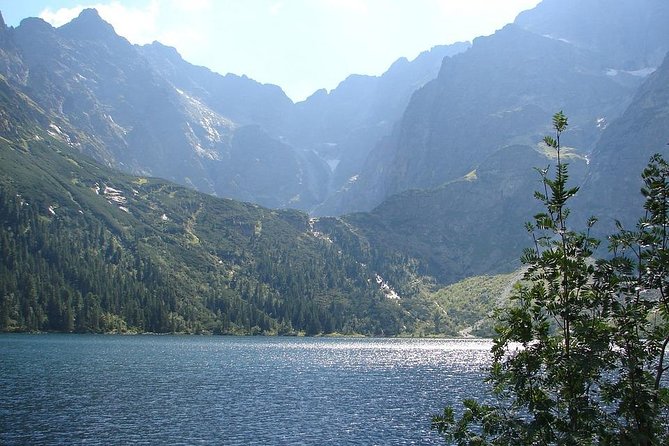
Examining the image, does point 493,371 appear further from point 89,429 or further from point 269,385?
point 269,385

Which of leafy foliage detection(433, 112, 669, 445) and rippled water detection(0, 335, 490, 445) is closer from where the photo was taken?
leafy foliage detection(433, 112, 669, 445)

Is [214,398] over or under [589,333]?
under

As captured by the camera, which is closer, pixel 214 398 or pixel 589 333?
pixel 589 333

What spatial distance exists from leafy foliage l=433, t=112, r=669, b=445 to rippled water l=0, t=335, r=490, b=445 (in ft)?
161

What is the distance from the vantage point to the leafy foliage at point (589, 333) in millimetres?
18156

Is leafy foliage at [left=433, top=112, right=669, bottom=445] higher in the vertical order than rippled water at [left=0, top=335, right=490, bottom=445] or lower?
higher

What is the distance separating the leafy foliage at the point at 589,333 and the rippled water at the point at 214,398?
49.0 metres

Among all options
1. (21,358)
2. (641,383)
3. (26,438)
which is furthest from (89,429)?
(21,358)

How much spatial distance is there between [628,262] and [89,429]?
64.6 metres

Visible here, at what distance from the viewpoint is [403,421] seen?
256ft

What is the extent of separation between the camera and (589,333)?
1838 centimetres

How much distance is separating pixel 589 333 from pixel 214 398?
83.8m

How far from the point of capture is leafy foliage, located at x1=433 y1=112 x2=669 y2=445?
1816cm

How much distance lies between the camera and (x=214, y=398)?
306ft
